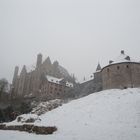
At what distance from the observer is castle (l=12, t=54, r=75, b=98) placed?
254 ft

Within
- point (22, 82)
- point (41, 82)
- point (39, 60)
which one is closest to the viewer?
point (41, 82)

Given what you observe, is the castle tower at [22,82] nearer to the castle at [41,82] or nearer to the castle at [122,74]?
the castle at [41,82]

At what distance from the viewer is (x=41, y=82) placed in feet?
266

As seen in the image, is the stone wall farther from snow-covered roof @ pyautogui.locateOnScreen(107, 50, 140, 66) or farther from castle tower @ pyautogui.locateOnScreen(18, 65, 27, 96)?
castle tower @ pyautogui.locateOnScreen(18, 65, 27, 96)

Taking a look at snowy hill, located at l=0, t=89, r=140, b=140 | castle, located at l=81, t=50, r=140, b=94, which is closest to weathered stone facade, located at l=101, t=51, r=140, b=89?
castle, located at l=81, t=50, r=140, b=94

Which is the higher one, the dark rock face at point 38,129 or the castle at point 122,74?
the castle at point 122,74

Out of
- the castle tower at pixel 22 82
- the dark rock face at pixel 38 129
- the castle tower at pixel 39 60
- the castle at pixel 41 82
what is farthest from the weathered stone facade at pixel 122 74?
the castle tower at pixel 22 82

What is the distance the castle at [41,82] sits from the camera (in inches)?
3054

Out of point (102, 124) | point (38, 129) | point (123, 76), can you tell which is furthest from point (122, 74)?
point (38, 129)

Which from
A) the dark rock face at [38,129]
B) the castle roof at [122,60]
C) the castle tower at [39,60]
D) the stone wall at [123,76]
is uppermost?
the castle tower at [39,60]

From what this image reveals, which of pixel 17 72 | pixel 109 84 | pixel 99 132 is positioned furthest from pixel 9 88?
pixel 99 132

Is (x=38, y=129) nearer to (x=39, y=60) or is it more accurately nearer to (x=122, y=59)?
(x=122, y=59)

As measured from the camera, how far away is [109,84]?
4519cm

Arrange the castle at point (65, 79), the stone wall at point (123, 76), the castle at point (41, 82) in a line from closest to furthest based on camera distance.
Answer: the stone wall at point (123, 76)
the castle at point (65, 79)
the castle at point (41, 82)
